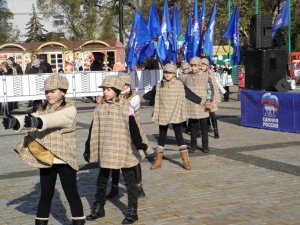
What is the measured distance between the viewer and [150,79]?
2098 centimetres

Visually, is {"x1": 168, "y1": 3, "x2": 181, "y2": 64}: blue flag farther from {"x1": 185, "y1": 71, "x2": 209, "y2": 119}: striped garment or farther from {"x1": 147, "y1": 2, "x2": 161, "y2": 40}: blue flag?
{"x1": 185, "y1": 71, "x2": 209, "y2": 119}: striped garment

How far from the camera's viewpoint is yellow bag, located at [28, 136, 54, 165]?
5062mm

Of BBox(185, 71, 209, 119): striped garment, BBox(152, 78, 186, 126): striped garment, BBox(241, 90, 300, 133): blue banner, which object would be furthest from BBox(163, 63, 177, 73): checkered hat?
BBox(241, 90, 300, 133): blue banner

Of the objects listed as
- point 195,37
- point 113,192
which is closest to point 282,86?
point 195,37

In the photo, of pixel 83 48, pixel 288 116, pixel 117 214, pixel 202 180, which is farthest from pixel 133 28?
pixel 83 48

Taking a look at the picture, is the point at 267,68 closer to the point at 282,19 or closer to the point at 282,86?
the point at 282,86

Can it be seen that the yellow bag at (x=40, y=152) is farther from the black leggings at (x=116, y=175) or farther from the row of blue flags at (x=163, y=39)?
the row of blue flags at (x=163, y=39)

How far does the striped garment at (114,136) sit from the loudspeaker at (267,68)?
342 inches

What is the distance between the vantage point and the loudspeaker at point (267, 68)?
46.0 ft

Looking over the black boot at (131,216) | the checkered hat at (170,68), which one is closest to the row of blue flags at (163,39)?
the checkered hat at (170,68)

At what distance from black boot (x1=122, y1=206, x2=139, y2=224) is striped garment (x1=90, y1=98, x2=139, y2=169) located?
17.4 inches

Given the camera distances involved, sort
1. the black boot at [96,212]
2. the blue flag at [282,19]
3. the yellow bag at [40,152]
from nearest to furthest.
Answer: the yellow bag at [40,152]
the black boot at [96,212]
the blue flag at [282,19]

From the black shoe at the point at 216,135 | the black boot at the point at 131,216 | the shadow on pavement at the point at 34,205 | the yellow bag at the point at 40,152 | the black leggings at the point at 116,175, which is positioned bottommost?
the shadow on pavement at the point at 34,205

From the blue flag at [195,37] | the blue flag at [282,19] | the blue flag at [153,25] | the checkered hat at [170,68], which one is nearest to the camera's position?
the checkered hat at [170,68]
